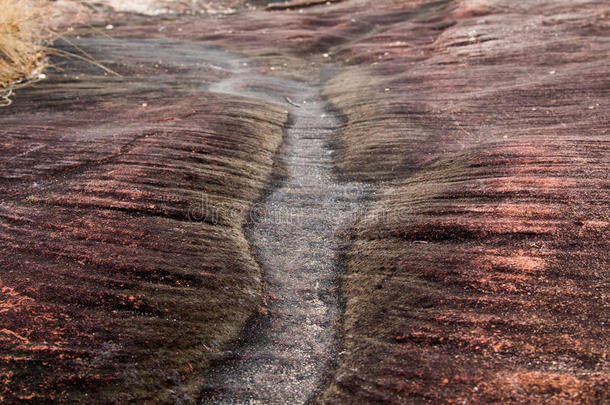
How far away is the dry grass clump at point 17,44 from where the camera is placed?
11109 mm

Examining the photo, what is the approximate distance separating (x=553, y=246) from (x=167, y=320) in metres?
4.12

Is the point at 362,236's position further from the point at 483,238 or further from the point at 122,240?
the point at 122,240

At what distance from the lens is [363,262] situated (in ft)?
20.7

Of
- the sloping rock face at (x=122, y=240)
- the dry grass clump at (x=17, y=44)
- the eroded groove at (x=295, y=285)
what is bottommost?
the eroded groove at (x=295, y=285)

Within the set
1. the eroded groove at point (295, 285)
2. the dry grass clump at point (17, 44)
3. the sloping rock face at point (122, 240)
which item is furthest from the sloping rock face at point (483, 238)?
the dry grass clump at point (17, 44)

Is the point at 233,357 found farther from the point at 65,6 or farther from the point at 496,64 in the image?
the point at 65,6

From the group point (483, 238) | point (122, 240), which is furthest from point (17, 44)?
point (483, 238)

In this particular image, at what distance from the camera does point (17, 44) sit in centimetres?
1149

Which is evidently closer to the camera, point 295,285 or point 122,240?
point 122,240

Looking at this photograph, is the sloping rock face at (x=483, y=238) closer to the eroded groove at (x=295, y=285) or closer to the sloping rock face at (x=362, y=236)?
the sloping rock face at (x=362, y=236)

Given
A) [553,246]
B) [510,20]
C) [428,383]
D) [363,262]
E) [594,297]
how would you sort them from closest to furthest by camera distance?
[428,383] < [594,297] < [553,246] < [363,262] < [510,20]

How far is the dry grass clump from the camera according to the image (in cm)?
1111

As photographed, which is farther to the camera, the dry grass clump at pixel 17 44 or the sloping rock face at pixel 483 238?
the dry grass clump at pixel 17 44

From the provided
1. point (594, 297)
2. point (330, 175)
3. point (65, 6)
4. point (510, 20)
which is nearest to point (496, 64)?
point (510, 20)
